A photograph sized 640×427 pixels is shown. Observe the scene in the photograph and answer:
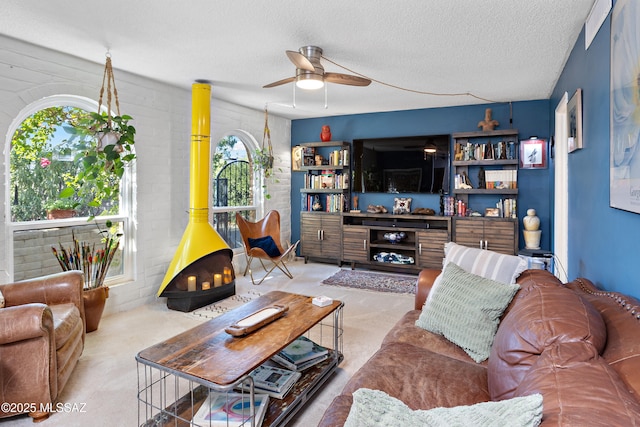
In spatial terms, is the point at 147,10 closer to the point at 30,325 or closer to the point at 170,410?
the point at 30,325

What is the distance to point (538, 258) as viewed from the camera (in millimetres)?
4297

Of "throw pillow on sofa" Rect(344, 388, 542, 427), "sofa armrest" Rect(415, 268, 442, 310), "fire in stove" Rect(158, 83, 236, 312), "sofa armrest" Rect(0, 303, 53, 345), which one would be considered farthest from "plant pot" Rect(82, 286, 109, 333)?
"throw pillow on sofa" Rect(344, 388, 542, 427)

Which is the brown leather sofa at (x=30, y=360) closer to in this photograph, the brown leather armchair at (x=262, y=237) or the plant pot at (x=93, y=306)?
the plant pot at (x=93, y=306)

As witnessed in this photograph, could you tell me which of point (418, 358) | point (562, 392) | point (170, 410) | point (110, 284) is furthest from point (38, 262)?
point (562, 392)

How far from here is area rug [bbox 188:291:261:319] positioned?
3.65m

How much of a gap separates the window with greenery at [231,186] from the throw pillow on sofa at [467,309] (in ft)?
11.8

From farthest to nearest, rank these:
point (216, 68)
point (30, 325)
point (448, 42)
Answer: point (216, 68)
point (448, 42)
point (30, 325)

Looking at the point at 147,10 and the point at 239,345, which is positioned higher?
the point at 147,10

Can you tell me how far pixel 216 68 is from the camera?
3613mm

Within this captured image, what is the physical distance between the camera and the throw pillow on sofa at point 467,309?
184 cm

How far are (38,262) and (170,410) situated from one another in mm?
2214

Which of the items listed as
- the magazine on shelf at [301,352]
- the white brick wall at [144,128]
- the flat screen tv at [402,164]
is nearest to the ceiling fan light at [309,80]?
the white brick wall at [144,128]

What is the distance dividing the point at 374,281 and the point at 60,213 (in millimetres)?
3549

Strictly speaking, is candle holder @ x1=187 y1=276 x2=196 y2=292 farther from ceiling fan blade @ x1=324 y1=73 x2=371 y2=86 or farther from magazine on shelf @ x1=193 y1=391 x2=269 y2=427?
ceiling fan blade @ x1=324 y1=73 x2=371 y2=86
